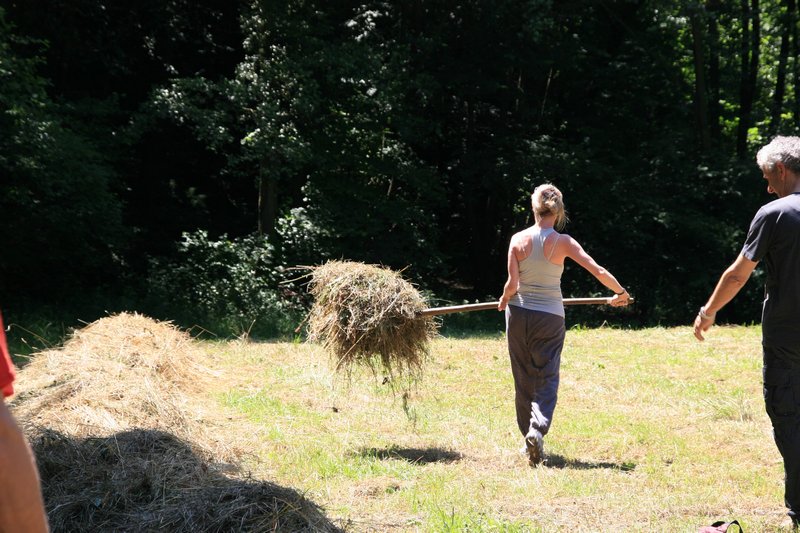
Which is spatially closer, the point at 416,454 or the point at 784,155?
the point at 784,155

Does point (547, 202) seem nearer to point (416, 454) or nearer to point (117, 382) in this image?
point (416, 454)

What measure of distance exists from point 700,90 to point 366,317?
595 inches

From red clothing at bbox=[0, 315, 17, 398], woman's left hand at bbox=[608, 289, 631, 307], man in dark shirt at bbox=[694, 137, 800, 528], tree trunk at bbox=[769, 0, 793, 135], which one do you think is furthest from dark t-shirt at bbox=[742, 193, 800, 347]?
tree trunk at bbox=[769, 0, 793, 135]

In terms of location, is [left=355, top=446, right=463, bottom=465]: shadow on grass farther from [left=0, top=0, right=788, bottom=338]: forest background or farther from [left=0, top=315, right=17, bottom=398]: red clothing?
[left=0, top=0, right=788, bottom=338]: forest background

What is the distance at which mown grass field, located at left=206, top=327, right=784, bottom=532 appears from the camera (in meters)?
5.23

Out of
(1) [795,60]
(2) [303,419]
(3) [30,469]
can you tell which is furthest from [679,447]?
(1) [795,60]

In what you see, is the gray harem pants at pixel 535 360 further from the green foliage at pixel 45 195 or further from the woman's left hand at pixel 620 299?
the green foliage at pixel 45 195

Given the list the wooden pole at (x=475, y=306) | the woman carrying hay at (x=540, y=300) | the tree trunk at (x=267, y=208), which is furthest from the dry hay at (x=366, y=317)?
the tree trunk at (x=267, y=208)

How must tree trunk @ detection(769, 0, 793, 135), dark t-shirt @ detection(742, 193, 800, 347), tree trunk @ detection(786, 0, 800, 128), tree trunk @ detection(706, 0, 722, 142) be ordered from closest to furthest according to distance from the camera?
dark t-shirt @ detection(742, 193, 800, 347), tree trunk @ detection(786, 0, 800, 128), tree trunk @ detection(769, 0, 793, 135), tree trunk @ detection(706, 0, 722, 142)

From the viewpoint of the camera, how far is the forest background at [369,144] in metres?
15.9

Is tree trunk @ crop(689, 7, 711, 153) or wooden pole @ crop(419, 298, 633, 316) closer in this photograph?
wooden pole @ crop(419, 298, 633, 316)

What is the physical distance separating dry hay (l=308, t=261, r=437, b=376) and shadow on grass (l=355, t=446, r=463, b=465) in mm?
688

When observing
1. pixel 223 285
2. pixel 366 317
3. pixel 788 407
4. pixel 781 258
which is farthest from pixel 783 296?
pixel 223 285

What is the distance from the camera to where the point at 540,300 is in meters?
6.54
